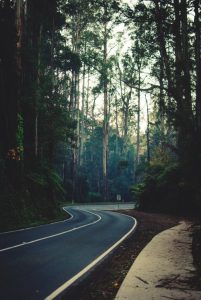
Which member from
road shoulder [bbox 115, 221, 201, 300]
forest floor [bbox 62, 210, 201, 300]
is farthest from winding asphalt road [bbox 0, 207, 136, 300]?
road shoulder [bbox 115, 221, 201, 300]

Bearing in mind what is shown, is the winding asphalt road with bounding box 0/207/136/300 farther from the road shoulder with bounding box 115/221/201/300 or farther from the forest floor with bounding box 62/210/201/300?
the road shoulder with bounding box 115/221/201/300

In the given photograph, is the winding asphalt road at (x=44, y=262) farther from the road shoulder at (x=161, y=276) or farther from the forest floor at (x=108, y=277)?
the road shoulder at (x=161, y=276)

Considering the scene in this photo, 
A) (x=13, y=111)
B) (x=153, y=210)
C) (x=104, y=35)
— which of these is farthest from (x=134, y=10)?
(x=104, y=35)

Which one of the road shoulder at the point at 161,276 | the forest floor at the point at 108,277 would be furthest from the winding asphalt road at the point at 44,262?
the road shoulder at the point at 161,276

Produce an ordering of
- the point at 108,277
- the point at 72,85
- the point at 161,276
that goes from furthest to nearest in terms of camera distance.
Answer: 1. the point at 72,85
2. the point at 108,277
3. the point at 161,276

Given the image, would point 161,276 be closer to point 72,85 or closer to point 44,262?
point 44,262

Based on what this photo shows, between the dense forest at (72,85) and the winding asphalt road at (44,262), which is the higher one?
the dense forest at (72,85)

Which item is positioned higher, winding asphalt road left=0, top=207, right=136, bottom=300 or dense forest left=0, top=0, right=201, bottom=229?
dense forest left=0, top=0, right=201, bottom=229

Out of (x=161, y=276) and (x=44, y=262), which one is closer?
(x=161, y=276)

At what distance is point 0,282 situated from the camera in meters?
7.07

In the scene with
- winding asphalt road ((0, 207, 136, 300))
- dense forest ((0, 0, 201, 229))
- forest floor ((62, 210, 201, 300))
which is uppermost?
dense forest ((0, 0, 201, 229))

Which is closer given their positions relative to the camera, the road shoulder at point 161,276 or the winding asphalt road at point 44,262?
the road shoulder at point 161,276

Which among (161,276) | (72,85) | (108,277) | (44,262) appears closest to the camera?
(161,276)

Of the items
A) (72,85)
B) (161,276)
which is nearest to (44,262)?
(161,276)
